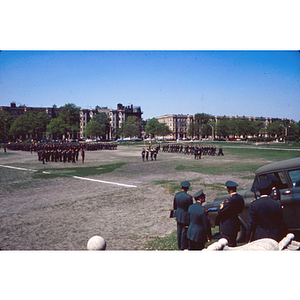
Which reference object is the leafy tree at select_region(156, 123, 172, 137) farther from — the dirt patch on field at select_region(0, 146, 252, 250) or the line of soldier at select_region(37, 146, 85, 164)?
the dirt patch on field at select_region(0, 146, 252, 250)

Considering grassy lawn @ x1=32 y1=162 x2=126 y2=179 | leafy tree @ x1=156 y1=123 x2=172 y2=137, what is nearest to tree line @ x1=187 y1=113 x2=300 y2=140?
leafy tree @ x1=156 y1=123 x2=172 y2=137

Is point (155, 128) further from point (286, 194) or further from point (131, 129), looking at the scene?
point (286, 194)

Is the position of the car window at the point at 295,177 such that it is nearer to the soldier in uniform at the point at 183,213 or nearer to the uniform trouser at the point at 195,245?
the soldier in uniform at the point at 183,213

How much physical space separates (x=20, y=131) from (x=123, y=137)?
144 feet

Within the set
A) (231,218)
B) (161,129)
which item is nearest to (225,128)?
(161,129)

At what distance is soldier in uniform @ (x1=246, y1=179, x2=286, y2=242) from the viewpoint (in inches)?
155

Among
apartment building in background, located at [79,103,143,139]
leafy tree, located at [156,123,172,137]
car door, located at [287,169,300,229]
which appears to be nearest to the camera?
car door, located at [287,169,300,229]

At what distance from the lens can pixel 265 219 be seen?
4.03 metres

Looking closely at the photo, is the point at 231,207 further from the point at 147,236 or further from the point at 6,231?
the point at 6,231

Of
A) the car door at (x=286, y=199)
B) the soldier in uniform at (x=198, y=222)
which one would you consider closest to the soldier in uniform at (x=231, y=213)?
the soldier in uniform at (x=198, y=222)

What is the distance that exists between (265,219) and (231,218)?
648 mm

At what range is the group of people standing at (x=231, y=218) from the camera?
13.1 ft

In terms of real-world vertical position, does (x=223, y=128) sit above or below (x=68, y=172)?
above
